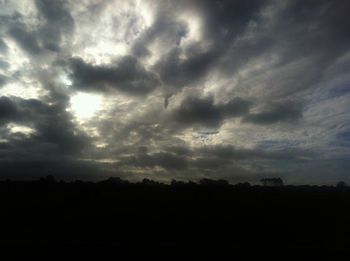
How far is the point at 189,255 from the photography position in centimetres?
2283

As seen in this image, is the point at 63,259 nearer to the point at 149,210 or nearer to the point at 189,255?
the point at 189,255

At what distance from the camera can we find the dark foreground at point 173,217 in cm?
2738

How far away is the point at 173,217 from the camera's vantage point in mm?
33188

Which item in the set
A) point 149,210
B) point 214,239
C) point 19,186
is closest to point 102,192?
point 149,210

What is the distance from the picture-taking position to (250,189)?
44.1 m

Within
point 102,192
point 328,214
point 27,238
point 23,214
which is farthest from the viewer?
point 102,192

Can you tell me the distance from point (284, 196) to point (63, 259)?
2885 centimetres

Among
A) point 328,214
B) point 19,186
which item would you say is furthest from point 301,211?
point 19,186

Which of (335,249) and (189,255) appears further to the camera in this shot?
(335,249)

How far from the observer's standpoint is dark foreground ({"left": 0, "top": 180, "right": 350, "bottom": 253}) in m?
27.4

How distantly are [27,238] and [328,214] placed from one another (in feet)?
91.6

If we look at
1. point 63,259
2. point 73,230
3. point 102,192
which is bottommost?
point 63,259

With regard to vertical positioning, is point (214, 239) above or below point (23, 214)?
below

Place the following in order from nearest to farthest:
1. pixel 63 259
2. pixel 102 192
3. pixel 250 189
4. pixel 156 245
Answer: pixel 63 259 < pixel 156 245 < pixel 102 192 < pixel 250 189
